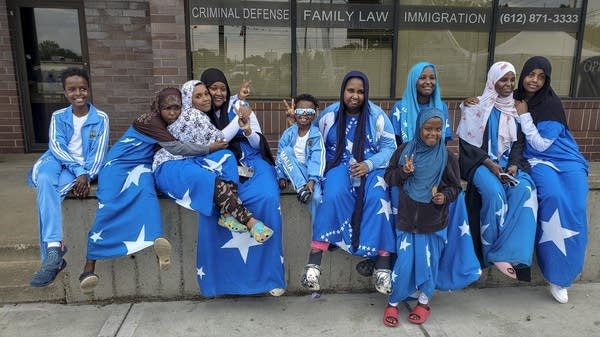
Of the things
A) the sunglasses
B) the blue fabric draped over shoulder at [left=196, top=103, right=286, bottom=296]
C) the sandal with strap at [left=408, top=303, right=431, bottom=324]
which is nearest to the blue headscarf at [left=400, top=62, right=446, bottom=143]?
the sunglasses

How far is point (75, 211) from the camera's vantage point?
9.74 feet

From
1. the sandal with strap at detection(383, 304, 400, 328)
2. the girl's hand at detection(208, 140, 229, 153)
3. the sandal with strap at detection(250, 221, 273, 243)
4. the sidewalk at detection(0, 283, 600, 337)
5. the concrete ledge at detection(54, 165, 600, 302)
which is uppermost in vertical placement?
the girl's hand at detection(208, 140, 229, 153)

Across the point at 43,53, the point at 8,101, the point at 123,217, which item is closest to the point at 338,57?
the point at 123,217

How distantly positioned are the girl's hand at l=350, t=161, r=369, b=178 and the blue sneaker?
189 centimetres

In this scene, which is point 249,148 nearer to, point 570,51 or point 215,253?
point 215,253

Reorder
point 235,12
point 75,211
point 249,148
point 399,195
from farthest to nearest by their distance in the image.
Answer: point 235,12
point 249,148
point 75,211
point 399,195

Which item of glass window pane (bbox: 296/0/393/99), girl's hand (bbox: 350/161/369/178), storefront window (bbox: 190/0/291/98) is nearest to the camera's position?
girl's hand (bbox: 350/161/369/178)

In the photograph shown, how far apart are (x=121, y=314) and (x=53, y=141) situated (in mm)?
1220

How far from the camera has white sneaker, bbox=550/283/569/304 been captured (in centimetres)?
308

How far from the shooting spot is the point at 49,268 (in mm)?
2680

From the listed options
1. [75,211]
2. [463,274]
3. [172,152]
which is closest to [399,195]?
[463,274]

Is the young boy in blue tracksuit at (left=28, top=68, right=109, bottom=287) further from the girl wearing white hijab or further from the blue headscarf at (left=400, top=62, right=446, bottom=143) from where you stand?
the girl wearing white hijab

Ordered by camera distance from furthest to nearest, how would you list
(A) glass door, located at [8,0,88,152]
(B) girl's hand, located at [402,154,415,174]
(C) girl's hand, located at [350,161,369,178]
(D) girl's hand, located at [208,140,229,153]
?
(A) glass door, located at [8,0,88,152], (D) girl's hand, located at [208,140,229,153], (C) girl's hand, located at [350,161,369,178], (B) girl's hand, located at [402,154,415,174]

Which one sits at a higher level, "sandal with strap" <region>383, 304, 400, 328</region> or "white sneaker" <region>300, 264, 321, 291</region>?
"white sneaker" <region>300, 264, 321, 291</region>
